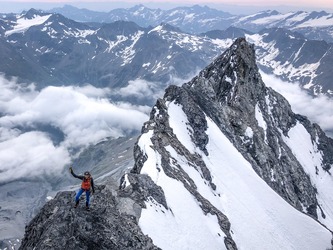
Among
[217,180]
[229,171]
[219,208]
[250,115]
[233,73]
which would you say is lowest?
[250,115]

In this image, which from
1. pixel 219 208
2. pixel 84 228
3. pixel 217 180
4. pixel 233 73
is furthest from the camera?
pixel 233 73

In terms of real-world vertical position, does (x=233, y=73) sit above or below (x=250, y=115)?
above

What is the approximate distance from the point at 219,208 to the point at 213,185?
5.83 m

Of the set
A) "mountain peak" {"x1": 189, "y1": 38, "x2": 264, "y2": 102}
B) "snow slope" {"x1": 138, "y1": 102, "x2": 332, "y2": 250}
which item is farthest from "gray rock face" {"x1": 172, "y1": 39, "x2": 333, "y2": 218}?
"snow slope" {"x1": 138, "y1": 102, "x2": 332, "y2": 250}

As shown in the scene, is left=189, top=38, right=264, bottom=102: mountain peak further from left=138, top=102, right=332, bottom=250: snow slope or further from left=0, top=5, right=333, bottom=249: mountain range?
left=138, top=102, right=332, bottom=250: snow slope

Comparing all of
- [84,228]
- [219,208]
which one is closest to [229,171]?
[219,208]

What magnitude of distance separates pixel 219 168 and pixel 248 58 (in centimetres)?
5191

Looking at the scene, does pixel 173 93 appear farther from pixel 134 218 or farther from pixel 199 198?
pixel 134 218

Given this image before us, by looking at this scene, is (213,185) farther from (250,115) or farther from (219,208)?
(250,115)

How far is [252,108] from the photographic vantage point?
107500mm

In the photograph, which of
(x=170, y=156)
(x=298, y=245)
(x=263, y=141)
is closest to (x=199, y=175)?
(x=170, y=156)

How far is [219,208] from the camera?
58844 millimetres

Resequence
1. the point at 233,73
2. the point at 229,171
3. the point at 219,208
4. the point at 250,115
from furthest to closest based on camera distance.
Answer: the point at 233,73 < the point at 250,115 < the point at 229,171 < the point at 219,208

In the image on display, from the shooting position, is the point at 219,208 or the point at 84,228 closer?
the point at 84,228
